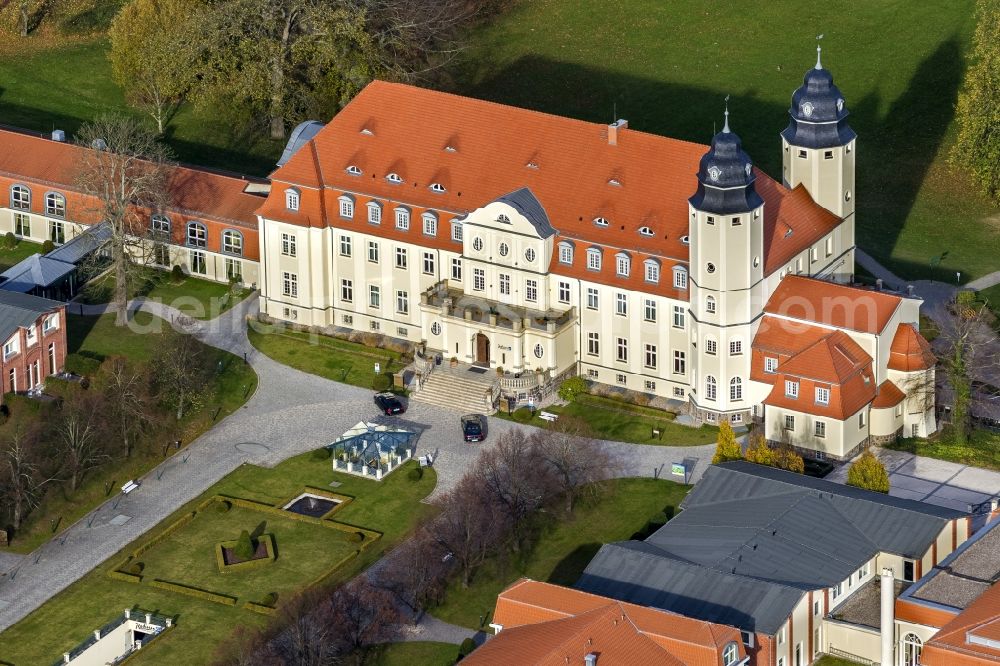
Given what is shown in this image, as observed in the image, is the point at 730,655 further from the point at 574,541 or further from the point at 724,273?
the point at 724,273

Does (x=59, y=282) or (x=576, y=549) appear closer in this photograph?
(x=576, y=549)

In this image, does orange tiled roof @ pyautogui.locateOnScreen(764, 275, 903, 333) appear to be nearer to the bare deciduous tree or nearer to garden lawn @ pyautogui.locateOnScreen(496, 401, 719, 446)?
garden lawn @ pyautogui.locateOnScreen(496, 401, 719, 446)

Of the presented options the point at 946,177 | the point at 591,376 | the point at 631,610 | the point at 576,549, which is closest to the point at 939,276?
the point at 946,177

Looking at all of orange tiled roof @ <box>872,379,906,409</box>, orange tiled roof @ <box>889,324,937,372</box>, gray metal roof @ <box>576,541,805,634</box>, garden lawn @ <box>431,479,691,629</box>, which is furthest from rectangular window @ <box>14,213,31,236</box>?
orange tiled roof @ <box>889,324,937,372</box>

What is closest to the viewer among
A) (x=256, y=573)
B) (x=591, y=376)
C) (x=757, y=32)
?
(x=256, y=573)

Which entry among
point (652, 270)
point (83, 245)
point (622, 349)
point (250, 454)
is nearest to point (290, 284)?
point (83, 245)

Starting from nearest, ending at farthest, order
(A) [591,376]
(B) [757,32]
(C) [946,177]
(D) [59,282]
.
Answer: (A) [591,376] < (D) [59,282] < (C) [946,177] < (B) [757,32]

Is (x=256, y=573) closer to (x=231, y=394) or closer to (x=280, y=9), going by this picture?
(x=231, y=394)
